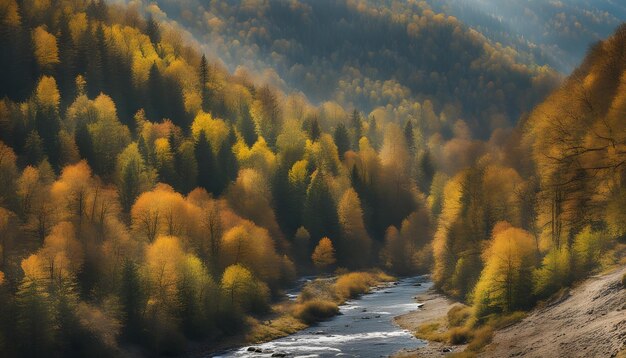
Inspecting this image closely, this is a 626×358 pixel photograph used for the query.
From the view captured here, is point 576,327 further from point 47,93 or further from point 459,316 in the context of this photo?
point 47,93

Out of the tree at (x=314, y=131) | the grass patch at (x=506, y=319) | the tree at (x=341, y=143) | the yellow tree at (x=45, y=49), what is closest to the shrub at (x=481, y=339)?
the grass patch at (x=506, y=319)

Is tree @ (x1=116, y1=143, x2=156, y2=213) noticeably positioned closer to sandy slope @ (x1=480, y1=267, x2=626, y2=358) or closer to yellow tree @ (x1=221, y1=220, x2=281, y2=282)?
yellow tree @ (x1=221, y1=220, x2=281, y2=282)

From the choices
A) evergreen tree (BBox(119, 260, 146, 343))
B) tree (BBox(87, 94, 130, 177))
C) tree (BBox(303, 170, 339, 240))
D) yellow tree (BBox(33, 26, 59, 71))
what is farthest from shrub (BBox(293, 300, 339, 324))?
yellow tree (BBox(33, 26, 59, 71))

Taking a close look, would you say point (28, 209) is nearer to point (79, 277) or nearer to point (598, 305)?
point (79, 277)

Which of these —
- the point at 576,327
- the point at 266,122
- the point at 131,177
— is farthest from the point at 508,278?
the point at 266,122

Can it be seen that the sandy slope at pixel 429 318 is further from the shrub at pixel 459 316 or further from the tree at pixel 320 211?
the tree at pixel 320 211

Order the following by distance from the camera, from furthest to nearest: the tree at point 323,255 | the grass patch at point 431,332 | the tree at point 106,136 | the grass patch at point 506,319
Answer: the tree at point 323,255 < the tree at point 106,136 < the grass patch at point 431,332 < the grass patch at point 506,319

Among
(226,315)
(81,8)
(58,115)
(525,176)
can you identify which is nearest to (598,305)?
(226,315)
